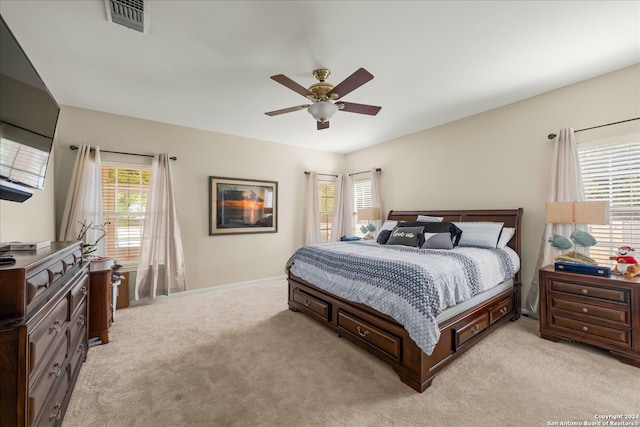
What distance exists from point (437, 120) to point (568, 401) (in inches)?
141

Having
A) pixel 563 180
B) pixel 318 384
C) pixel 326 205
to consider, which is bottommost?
pixel 318 384

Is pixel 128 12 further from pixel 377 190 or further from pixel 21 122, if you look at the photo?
pixel 377 190

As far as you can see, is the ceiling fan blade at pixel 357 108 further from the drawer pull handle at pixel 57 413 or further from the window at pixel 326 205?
the window at pixel 326 205

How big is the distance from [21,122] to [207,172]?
117 inches

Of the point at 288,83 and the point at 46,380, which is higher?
the point at 288,83

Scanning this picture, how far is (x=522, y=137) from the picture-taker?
3428 millimetres

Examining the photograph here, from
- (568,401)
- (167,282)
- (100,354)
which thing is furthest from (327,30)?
(167,282)

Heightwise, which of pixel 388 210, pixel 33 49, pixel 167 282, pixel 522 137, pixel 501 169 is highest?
pixel 33 49

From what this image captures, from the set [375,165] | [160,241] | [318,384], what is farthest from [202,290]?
[375,165]

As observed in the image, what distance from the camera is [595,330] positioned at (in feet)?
7.82

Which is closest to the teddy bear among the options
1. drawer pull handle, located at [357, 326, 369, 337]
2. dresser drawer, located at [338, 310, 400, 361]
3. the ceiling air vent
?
dresser drawer, located at [338, 310, 400, 361]

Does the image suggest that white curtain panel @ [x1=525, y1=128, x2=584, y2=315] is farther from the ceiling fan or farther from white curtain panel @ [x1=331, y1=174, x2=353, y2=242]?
white curtain panel @ [x1=331, y1=174, x2=353, y2=242]

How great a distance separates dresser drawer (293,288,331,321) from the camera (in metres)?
2.90

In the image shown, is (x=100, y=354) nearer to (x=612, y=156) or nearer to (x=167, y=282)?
(x=167, y=282)
